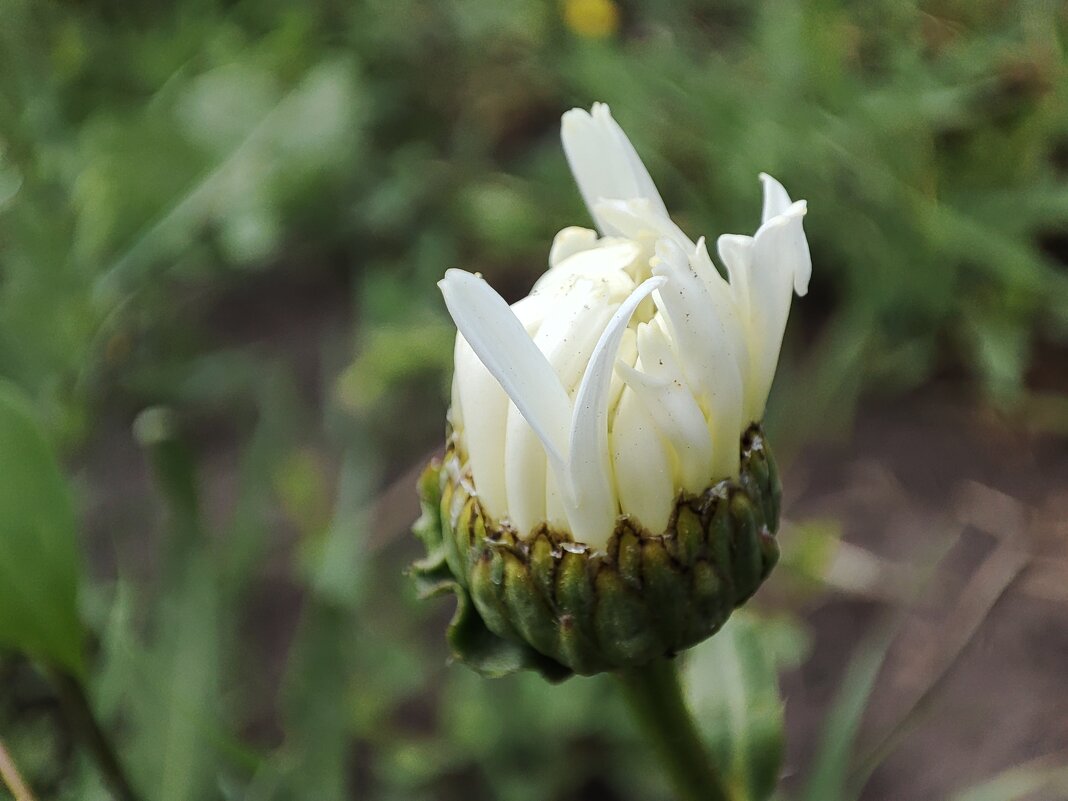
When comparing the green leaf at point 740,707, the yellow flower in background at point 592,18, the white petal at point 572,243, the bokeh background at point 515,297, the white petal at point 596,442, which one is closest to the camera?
the white petal at point 596,442

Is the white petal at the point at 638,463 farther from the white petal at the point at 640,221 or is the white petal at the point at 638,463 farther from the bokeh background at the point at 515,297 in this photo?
the bokeh background at the point at 515,297

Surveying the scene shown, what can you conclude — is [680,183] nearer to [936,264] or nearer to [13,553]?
[936,264]

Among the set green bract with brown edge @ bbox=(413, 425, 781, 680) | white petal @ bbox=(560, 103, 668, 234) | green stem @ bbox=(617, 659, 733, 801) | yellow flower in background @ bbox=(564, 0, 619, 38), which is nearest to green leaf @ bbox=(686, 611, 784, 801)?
green stem @ bbox=(617, 659, 733, 801)

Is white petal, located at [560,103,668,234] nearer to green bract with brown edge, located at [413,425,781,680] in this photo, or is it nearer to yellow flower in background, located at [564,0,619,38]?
green bract with brown edge, located at [413,425,781,680]

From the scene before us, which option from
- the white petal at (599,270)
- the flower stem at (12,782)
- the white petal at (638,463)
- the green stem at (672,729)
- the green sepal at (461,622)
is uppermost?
the white petal at (599,270)

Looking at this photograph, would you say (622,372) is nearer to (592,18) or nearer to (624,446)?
(624,446)

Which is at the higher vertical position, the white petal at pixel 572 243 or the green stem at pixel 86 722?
the white petal at pixel 572 243

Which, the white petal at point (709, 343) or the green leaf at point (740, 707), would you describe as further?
the green leaf at point (740, 707)

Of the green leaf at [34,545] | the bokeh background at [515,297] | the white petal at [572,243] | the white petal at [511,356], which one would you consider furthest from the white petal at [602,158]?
the bokeh background at [515,297]
